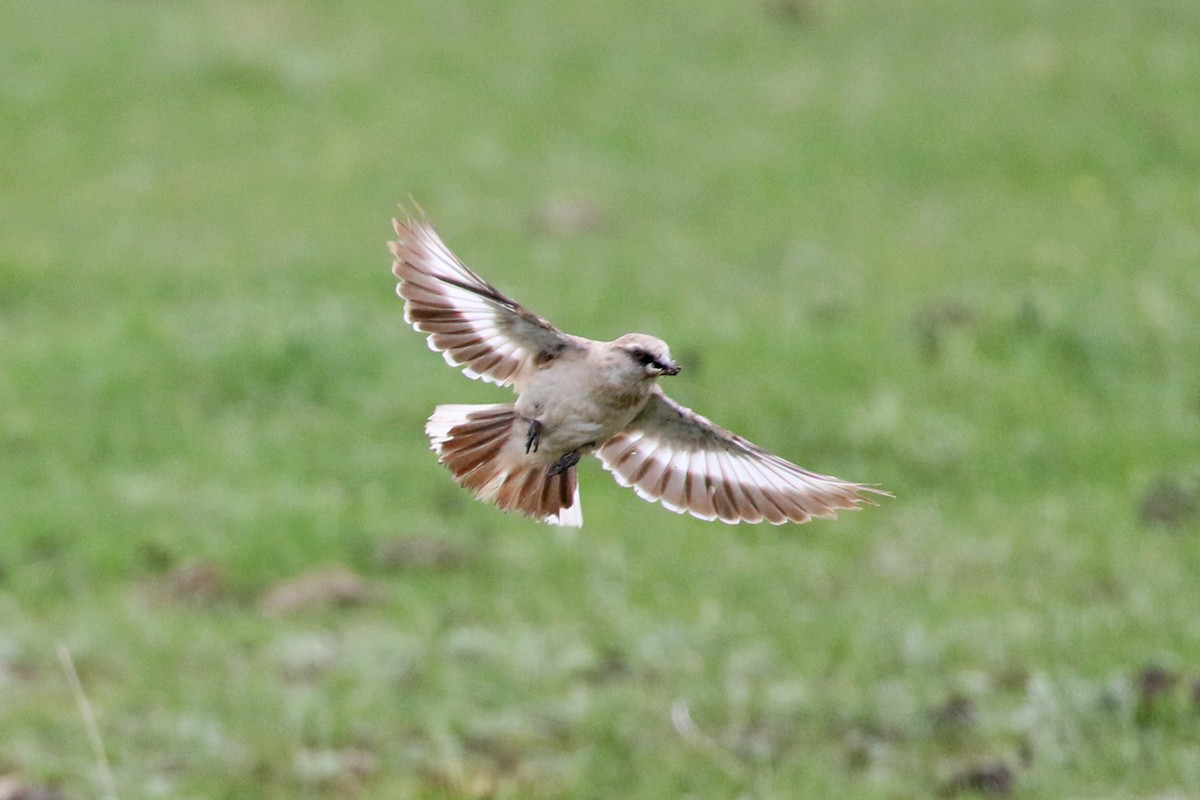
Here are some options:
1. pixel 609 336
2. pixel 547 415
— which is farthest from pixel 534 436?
pixel 609 336

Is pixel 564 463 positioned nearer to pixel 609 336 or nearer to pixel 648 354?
pixel 648 354

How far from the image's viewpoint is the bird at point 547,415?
4023 millimetres

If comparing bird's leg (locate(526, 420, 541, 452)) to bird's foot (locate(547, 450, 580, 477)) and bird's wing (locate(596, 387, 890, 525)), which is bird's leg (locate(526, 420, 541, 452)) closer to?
bird's foot (locate(547, 450, 580, 477))

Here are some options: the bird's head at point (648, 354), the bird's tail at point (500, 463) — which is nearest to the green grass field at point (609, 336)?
the bird's tail at point (500, 463)

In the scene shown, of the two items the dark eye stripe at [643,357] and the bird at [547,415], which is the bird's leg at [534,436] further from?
the dark eye stripe at [643,357]

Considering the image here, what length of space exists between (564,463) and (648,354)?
364mm

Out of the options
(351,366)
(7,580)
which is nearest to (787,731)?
(7,580)

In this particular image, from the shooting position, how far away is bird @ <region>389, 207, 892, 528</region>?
4.02 metres

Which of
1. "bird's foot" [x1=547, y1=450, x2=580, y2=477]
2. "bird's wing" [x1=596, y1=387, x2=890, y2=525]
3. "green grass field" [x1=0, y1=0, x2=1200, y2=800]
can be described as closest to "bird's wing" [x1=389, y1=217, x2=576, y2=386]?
"bird's foot" [x1=547, y1=450, x2=580, y2=477]

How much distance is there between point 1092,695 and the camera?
26.9 ft

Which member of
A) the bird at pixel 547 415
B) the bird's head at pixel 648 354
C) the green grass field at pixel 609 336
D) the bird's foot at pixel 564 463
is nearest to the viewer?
the bird's head at pixel 648 354

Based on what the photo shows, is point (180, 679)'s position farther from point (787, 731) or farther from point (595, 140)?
Answer: point (595, 140)

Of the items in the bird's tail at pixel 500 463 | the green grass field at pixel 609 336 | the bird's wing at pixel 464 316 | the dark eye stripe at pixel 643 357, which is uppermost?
the green grass field at pixel 609 336

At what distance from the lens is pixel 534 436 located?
412 cm
